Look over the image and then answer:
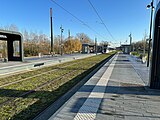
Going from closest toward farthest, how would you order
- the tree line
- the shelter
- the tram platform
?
the tram platform, the shelter, the tree line

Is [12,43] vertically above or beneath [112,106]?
above

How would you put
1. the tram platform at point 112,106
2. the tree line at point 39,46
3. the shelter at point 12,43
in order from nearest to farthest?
the tram platform at point 112,106
the shelter at point 12,43
the tree line at point 39,46

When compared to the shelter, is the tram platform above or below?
below

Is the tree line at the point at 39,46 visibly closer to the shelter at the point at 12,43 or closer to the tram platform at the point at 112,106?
the shelter at the point at 12,43

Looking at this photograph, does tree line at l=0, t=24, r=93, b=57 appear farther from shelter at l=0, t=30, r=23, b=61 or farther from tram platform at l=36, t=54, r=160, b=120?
tram platform at l=36, t=54, r=160, b=120

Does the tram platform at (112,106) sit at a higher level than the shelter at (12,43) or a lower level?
lower

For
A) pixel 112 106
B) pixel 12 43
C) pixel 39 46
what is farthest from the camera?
pixel 39 46

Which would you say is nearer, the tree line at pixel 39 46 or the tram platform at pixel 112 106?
the tram platform at pixel 112 106

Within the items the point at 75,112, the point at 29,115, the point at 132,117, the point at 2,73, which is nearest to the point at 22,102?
the point at 29,115

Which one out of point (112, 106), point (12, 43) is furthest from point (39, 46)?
point (112, 106)

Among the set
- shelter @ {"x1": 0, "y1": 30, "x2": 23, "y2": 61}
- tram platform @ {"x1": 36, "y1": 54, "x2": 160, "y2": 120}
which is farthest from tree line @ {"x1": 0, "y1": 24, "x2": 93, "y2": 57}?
tram platform @ {"x1": 36, "y1": 54, "x2": 160, "y2": 120}

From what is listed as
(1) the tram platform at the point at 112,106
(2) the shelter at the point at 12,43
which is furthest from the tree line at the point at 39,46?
(1) the tram platform at the point at 112,106

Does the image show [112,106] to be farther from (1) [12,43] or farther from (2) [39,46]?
(2) [39,46]

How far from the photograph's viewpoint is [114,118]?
349 centimetres
